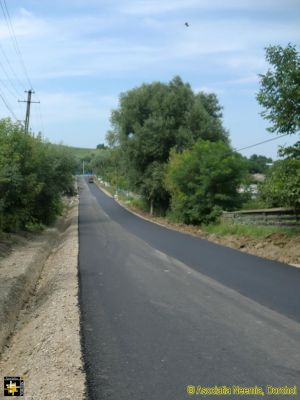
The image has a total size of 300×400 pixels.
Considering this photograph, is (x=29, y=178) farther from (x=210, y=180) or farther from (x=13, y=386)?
(x=13, y=386)

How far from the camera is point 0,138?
26.5 m

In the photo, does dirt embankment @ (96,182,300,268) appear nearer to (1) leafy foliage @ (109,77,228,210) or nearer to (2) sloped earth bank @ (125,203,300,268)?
(2) sloped earth bank @ (125,203,300,268)

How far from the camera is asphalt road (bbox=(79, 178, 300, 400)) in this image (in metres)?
5.88

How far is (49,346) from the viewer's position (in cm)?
759

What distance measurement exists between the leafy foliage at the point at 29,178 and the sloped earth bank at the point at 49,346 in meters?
10.9

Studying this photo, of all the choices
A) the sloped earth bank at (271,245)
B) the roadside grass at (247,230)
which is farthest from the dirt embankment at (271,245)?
the roadside grass at (247,230)

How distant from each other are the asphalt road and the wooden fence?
786cm

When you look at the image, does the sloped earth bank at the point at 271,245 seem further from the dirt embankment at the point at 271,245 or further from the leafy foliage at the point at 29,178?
the leafy foliage at the point at 29,178

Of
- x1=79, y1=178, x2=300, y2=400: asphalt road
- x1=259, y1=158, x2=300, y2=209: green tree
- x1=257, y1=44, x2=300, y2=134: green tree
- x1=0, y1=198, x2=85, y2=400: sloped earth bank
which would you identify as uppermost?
x1=257, y1=44, x2=300, y2=134: green tree

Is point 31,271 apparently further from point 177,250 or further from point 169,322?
point 169,322

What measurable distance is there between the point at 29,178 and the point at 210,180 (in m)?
11.3

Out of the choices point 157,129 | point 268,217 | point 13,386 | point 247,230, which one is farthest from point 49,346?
point 157,129

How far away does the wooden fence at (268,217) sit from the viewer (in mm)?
23487

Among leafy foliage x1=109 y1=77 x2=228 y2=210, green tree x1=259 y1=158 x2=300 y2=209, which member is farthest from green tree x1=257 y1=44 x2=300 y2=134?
leafy foliage x1=109 y1=77 x2=228 y2=210
